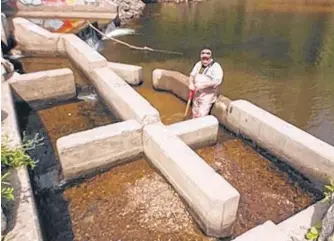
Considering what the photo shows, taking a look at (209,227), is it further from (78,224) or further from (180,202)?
(78,224)

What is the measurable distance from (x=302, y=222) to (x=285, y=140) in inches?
76.4

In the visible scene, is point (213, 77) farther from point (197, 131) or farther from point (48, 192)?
point (48, 192)

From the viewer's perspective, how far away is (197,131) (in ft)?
18.1

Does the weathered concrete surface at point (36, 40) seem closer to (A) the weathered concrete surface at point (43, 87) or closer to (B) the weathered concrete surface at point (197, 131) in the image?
(A) the weathered concrete surface at point (43, 87)

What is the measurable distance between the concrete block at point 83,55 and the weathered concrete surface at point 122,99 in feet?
0.81

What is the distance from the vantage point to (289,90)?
10.2 metres

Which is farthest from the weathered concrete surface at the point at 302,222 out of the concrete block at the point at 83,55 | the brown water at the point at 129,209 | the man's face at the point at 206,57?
the concrete block at the point at 83,55

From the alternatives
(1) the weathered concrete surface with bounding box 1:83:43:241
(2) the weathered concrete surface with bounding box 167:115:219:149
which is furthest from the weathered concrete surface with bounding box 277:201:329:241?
(1) the weathered concrete surface with bounding box 1:83:43:241

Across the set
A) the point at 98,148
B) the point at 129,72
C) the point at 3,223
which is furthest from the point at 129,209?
the point at 129,72

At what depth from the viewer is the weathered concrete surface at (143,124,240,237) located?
3787 mm

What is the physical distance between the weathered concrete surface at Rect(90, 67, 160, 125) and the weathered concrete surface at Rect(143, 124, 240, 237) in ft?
1.59

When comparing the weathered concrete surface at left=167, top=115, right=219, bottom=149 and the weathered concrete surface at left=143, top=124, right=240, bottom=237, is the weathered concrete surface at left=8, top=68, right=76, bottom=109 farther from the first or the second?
the weathered concrete surface at left=143, top=124, right=240, bottom=237

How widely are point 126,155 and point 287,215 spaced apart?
2.64 m

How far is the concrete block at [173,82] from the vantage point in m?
7.80
